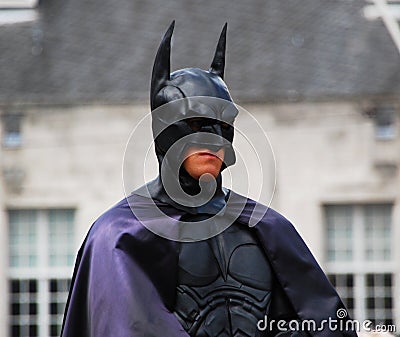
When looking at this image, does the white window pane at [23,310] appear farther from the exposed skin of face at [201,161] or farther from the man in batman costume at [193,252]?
the exposed skin of face at [201,161]

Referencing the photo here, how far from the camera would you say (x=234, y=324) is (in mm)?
6199

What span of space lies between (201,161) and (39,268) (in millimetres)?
16388

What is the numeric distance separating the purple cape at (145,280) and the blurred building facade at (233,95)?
14.6 metres

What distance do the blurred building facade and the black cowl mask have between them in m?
14.7

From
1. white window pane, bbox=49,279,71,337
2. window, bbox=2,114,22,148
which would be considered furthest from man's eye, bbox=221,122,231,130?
white window pane, bbox=49,279,71,337

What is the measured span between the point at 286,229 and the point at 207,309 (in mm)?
554

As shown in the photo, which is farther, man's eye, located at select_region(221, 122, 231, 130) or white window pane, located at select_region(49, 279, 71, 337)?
white window pane, located at select_region(49, 279, 71, 337)

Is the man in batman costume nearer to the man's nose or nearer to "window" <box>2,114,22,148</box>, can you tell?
the man's nose

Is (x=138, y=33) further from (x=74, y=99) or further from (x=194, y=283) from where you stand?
(x=194, y=283)

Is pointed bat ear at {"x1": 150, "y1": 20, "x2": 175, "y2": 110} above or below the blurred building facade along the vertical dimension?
below

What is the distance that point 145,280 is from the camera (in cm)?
609

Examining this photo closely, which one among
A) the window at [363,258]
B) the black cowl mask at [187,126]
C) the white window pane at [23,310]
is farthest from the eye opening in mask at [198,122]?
the white window pane at [23,310]

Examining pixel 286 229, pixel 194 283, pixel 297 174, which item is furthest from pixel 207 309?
pixel 297 174

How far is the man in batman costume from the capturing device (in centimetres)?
612
